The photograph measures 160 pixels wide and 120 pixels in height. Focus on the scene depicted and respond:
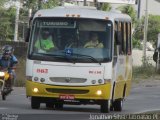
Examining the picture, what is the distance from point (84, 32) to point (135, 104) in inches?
222

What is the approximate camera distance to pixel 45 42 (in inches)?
810

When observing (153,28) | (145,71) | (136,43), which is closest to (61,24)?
(145,71)

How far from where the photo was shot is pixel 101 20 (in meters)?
20.7

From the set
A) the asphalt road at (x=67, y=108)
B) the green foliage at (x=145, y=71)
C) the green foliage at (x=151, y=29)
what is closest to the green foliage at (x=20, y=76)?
the asphalt road at (x=67, y=108)

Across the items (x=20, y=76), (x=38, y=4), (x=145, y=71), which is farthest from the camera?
(x=145, y=71)

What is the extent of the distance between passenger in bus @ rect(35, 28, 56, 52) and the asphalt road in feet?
5.46

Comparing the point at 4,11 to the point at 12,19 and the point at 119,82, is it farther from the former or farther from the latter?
the point at 119,82

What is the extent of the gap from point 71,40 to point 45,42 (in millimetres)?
711

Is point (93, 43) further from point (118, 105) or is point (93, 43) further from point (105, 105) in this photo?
point (118, 105)

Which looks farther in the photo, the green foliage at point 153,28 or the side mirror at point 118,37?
the green foliage at point 153,28

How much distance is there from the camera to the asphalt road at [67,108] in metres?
17.8

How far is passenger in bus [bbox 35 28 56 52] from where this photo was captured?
20.5 metres

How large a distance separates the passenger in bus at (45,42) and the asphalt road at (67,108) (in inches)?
65.6

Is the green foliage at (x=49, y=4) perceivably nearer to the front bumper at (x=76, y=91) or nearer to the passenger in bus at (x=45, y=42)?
the passenger in bus at (x=45, y=42)
